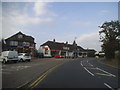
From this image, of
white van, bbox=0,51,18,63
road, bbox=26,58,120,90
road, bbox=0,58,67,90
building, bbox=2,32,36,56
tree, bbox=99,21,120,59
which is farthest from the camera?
building, bbox=2,32,36,56

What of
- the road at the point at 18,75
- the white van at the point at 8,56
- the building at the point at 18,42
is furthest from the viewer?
the building at the point at 18,42

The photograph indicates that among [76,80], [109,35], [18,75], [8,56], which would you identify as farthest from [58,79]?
[109,35]

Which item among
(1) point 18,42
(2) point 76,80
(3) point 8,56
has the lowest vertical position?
(2) point 76,80

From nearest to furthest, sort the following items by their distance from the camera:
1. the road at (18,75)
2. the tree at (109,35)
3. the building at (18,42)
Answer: the road at (18,75) → the tree at (109,35) → the building at (18,42)

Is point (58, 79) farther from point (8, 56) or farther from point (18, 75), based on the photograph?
point (8, 56)

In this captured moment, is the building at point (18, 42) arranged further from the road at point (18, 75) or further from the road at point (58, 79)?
the road at point (58, 79)

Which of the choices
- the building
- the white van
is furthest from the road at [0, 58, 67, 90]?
the building

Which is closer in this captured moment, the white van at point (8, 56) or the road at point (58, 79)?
the road at point (58, 79)

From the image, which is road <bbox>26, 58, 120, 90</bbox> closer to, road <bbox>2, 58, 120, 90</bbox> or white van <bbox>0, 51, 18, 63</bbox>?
road <bbox>2, 58, 120, 90</bbox>

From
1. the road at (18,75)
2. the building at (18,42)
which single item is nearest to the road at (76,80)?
the road at (18,75)

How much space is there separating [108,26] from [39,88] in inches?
1822

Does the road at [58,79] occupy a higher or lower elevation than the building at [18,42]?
lower

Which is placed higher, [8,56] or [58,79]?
[8,56]

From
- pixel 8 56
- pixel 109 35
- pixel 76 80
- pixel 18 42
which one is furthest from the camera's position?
pixel 18 42
